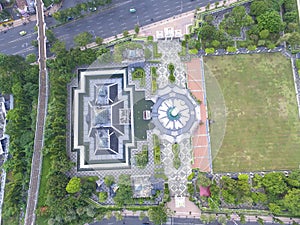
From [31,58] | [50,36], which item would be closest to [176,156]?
[31,58]

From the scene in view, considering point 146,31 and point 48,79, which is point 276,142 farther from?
point 48,79

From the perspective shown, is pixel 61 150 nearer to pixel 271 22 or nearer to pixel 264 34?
pixel 264 34

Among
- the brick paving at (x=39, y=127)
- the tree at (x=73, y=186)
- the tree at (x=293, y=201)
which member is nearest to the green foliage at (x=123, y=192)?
the tree at (x=73, y=186)

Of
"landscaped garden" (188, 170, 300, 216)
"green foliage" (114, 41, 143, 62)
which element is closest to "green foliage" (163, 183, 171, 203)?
"landscaped garden" (188, 170, 300, 216)

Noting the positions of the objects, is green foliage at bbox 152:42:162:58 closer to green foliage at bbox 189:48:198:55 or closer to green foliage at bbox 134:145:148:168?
green foliage at bbox 189:48:198:55

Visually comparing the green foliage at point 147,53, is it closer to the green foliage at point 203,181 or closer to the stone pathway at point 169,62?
the stone pathway at point 169,62

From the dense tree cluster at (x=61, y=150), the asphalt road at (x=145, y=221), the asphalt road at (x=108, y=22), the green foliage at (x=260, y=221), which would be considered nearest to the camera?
the green foliage at (x=260, y=221)
